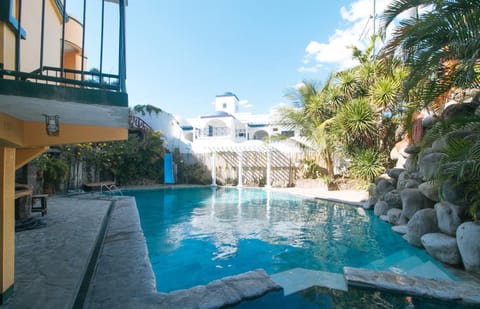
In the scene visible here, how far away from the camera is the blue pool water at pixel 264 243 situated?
4401mm

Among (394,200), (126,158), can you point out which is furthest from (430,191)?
(126,158)

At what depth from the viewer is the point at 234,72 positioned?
98.7 feet

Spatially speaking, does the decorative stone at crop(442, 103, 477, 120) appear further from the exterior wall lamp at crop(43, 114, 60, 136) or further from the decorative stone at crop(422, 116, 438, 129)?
the exterior wall lamp at crop(43, 114, 60, 136)

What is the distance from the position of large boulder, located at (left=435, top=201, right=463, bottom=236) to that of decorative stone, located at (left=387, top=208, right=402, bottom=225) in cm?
221

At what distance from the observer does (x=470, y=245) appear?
12.5 feet

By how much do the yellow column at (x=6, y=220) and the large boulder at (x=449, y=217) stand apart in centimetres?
616

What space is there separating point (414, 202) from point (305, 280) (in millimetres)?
4078

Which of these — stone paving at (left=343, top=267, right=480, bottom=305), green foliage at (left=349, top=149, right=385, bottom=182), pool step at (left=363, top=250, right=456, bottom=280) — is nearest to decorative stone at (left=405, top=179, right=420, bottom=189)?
pool step at (left=363, top=250, right=456, bottom=280)

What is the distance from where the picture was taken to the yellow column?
238 cm

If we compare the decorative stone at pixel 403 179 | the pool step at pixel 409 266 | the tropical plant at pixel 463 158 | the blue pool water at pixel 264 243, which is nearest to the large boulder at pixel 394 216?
the blue pool water at pixel 264 243

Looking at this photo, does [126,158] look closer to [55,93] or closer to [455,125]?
[55,93]

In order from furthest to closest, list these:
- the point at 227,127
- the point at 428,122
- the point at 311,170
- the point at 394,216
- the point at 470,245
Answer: the point at 227,127
the point at 311,170
the point at 428,122
the point at 394,216
the point at 470,245

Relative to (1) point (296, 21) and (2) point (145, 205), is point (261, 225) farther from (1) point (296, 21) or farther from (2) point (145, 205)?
(1) point (296, 21)

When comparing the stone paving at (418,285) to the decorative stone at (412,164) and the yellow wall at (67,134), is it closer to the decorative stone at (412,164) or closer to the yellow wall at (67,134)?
the yellow wall at (67,134)
